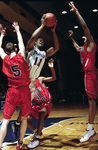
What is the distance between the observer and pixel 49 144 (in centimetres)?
369

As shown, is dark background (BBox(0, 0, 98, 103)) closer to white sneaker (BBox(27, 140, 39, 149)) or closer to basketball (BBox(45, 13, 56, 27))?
basketball (BBox(45, 13, 56, 27))

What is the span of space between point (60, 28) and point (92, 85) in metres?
9.03

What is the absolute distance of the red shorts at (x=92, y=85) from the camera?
3.76 metres

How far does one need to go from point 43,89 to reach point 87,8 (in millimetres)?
8301

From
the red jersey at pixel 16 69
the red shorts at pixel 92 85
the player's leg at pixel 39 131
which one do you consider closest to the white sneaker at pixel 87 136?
the red shorts at pixel 92 85

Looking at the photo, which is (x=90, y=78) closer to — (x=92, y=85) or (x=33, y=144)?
(x=92, y=85)

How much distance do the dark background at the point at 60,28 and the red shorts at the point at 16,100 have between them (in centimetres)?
509

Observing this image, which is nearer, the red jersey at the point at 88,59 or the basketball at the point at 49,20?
the basketball at the point at 49,20

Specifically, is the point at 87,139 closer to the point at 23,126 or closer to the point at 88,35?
the point at 23,126

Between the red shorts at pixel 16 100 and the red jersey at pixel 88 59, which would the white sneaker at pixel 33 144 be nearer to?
the red shorts at pixel 16 100

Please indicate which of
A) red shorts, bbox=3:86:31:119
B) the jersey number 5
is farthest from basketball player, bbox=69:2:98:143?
the jersey number 5

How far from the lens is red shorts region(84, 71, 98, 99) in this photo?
3756 mm

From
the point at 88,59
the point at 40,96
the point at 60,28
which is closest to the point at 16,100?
the point at 40,96

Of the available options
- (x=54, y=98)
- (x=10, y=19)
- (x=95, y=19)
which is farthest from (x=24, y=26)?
(x=54, y=98)
